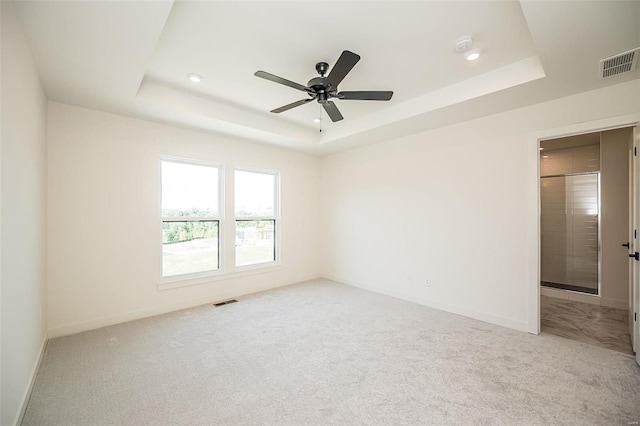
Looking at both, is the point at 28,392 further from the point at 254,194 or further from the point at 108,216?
the point at 254,194

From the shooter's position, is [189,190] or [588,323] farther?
[189,190]

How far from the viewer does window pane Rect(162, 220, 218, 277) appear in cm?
392

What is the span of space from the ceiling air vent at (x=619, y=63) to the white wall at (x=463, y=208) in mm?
352

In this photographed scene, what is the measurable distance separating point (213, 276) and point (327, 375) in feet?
8.74

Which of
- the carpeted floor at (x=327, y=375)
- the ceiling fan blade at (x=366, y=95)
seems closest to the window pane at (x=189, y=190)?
the carpeted floor at (x=327, y=375)

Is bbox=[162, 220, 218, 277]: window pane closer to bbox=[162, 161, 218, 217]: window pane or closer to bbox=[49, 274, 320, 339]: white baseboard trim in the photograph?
bbox=[162, 161, 218, 217]: window pane

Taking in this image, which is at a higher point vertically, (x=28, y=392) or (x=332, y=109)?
(x=332, y=109)

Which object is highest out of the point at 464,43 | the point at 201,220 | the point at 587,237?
the point at 464,43

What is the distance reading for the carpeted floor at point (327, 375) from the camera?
72.7 inches

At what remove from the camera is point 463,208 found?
3738 mm

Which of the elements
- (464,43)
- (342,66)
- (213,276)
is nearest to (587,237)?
(464,43)

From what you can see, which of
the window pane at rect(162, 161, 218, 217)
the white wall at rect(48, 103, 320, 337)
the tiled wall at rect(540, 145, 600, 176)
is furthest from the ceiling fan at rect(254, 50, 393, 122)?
the tiled wall at rect(540, 145, 600, 176)

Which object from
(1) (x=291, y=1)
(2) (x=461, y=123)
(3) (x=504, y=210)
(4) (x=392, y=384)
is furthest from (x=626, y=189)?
(1) (x=291, y=1)

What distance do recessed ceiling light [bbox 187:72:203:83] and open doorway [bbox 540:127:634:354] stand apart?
477 centimetres
